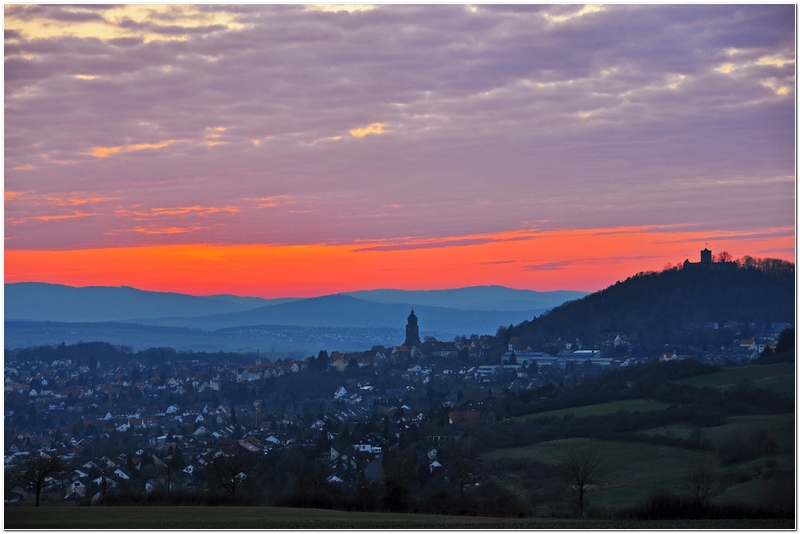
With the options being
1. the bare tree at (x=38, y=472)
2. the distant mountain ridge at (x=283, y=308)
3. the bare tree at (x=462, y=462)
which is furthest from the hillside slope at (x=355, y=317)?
the bare tree at (x=38, y=472)

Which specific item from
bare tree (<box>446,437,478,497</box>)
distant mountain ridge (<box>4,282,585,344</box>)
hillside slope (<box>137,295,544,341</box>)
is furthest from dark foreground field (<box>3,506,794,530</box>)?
hillside slope (<box>137,295,544,341</box>)

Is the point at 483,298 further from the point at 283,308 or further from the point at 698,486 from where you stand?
the point at 698,486

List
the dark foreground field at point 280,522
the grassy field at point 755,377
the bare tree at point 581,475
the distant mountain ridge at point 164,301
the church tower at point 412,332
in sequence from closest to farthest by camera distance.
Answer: the dark foreground field at point 280,522
the bare tree at point 581,475
the grassy field at point 755,377
the distant mountain ridge at point 164,301
the church tower at point 412,332

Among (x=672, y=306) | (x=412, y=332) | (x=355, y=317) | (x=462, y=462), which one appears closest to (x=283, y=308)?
(x=355, y=317)

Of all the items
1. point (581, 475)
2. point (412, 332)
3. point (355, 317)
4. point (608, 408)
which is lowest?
point (581, 475)

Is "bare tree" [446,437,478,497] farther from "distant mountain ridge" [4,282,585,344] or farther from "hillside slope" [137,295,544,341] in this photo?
"hillside slope" [137,295,544,341]

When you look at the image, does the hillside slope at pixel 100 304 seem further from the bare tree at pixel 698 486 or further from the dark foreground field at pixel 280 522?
the bare tree at pixel 698 486
